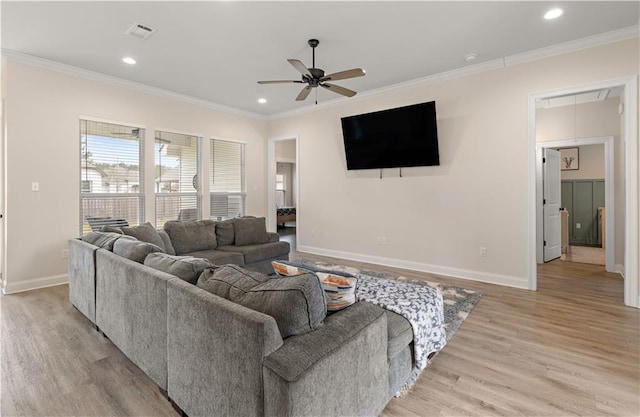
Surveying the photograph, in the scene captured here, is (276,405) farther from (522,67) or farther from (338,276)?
(522,67)

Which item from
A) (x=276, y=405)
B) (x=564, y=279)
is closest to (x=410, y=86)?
(x=564, y=279)

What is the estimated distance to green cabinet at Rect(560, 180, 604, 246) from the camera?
6707 mm

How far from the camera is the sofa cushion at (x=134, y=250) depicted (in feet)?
7.38

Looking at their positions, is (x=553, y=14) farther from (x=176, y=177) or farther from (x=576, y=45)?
(x=176, y=177)

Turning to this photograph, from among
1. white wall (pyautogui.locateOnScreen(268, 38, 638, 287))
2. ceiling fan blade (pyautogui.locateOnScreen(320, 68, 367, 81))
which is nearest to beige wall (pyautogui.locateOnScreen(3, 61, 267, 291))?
ceiling fan blade (pyautogui.locateOnScreen(320, 68, 367, 81))

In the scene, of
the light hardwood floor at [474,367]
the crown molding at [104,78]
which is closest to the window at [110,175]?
the crown molding at [104,78]

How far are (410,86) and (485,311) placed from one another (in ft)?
10.9

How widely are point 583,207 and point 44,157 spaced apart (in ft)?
32.1

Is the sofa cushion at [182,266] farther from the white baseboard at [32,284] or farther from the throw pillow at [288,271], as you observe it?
the white baseboard at [32,284]

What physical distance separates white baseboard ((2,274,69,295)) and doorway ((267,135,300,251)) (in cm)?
367

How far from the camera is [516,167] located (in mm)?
3924

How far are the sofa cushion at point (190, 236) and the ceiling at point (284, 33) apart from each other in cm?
209

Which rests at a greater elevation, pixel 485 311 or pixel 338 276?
pixel 338 276

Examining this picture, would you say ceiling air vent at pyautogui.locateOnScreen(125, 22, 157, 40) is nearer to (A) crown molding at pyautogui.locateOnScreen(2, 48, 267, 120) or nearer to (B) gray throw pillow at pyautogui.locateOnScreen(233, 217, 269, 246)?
(A) crown molding at pyautogui.locateOnScreen(2, 48, 267, 120)
